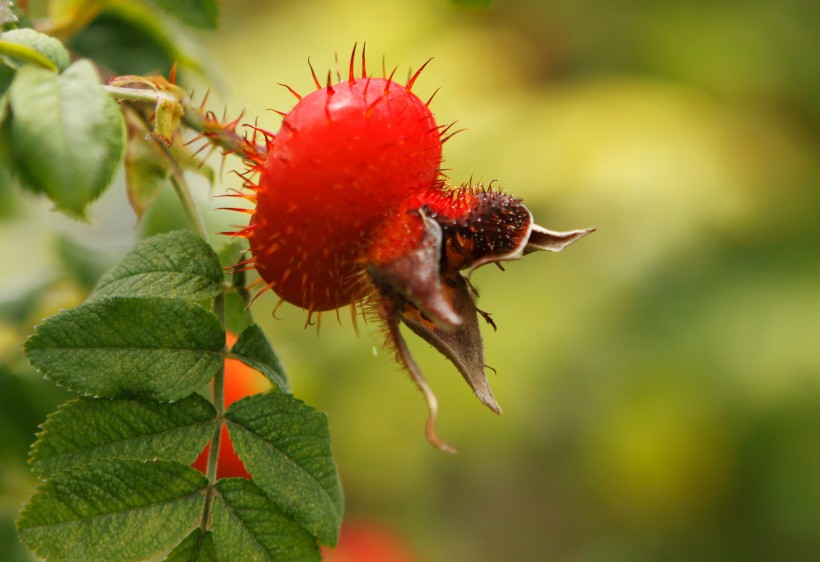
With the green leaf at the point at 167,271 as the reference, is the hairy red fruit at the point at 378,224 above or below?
above

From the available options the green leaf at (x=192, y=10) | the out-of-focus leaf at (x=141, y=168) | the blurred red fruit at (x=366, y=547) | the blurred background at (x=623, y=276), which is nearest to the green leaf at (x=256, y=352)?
the out-of-focus leaf at (x=141, y=168)

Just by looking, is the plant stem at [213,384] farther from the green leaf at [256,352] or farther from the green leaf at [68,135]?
the green leaf at [68,135]

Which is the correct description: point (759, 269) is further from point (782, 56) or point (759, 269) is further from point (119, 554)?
point (119, 554)

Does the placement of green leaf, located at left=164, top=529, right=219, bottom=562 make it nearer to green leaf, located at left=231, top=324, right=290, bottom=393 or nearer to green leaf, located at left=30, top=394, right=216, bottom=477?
green leaf, located at left=30, top=394, right=216, bottom=477

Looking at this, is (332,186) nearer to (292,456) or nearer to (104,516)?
(292,456)

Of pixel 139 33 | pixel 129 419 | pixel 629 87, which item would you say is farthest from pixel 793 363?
pixel 129 419

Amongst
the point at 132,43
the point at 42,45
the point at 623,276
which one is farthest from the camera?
the point at 623,276

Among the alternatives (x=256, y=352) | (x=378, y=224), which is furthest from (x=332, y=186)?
(x=256, y=352)
